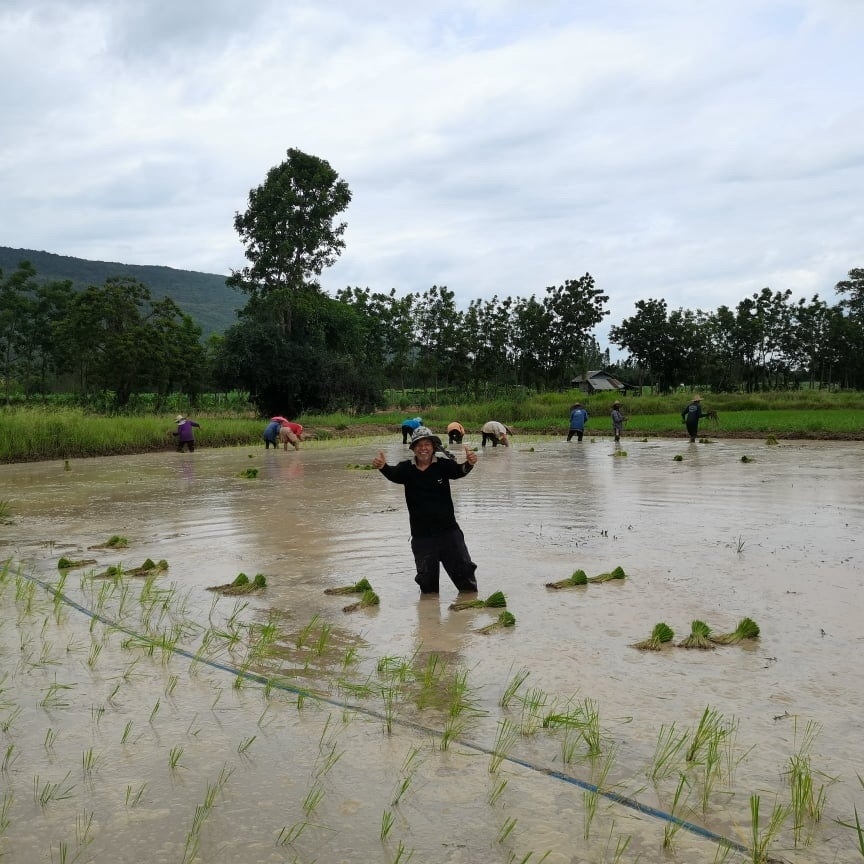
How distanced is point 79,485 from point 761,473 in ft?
43.6

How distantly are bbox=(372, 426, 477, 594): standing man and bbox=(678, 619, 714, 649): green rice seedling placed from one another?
211 cm

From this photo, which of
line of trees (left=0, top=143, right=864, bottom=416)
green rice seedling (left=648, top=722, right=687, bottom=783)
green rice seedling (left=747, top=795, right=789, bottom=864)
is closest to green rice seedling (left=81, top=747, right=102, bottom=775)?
green rice seedling (left=648, top=722, right=687, bottom=783)

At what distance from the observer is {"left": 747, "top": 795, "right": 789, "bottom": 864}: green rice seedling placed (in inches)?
122

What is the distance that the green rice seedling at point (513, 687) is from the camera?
4.70 metres

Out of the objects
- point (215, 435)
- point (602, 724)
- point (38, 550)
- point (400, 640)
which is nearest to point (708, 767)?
point (602, 724)

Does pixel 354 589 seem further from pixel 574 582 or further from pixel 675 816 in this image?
pixel 675 816

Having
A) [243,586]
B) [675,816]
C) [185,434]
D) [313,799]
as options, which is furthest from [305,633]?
[185,434]

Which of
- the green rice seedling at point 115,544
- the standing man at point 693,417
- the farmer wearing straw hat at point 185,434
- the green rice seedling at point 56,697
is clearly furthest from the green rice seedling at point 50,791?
the standing man at point 693,417

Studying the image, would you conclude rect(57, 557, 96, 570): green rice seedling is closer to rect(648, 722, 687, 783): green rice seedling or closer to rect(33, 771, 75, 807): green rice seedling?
rect(33, 771, 75, 807): green rice seedling

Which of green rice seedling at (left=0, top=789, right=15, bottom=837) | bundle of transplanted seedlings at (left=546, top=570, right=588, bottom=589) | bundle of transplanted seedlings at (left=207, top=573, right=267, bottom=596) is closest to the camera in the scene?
green rice seedling at (left=0, top=789, right=15, bottom=837)

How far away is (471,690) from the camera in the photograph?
495 centimetres

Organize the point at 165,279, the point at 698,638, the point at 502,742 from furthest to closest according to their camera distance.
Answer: the point at 165,279 → the point at 698,638 → the point at 502,742

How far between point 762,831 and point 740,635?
2.55 metres

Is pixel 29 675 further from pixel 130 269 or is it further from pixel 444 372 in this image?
pixel 130 269
